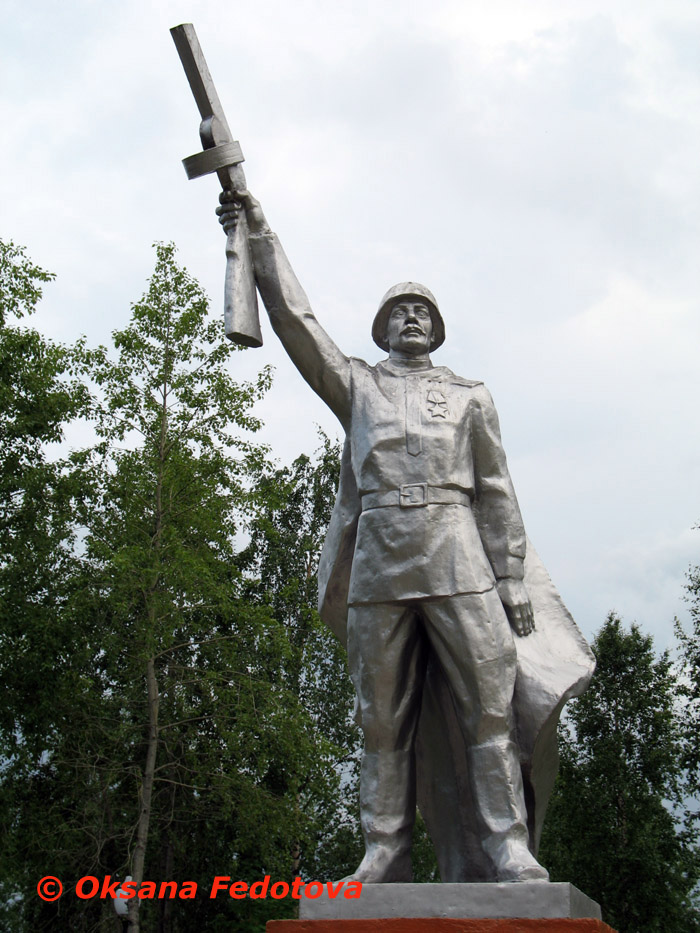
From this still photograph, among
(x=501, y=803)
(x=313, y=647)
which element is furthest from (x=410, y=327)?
(x=313, y=647)

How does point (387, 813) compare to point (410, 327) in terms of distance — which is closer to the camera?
point (387, 813)

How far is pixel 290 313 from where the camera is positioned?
5094 millimetres

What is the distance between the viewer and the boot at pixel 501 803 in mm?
4258

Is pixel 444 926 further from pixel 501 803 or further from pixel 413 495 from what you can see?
pixel 413 495

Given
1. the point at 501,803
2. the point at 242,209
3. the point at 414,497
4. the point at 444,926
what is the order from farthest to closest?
the point at 242,209 → the point at 414,497 → the point at 501,803 → the point at 444,926

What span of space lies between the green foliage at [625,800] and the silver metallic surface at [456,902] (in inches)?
669

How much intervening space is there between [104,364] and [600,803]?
13152mm

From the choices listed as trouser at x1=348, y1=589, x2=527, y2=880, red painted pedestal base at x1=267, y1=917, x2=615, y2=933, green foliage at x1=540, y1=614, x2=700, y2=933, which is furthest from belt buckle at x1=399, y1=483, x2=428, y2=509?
green foliage at x1=540, y1=614, x2=700, y2=933

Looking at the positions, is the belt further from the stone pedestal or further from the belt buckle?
the stone pedestal

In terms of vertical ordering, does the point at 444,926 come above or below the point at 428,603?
below

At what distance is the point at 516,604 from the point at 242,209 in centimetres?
240

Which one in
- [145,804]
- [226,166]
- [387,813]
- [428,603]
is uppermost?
[226,166]

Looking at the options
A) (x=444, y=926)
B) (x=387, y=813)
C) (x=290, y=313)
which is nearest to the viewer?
(x=444, y=926)

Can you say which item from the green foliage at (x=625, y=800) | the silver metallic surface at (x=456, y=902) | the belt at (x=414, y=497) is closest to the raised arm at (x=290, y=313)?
the belt at (x=414, y=497)
